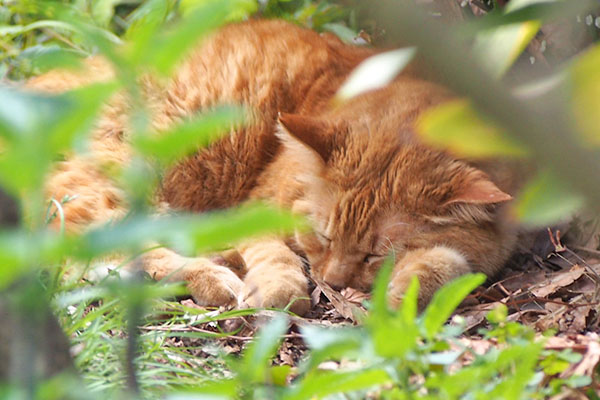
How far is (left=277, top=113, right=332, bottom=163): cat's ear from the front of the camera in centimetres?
276

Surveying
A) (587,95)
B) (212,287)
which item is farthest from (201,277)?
(587,95)

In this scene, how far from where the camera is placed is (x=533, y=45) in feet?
10.3

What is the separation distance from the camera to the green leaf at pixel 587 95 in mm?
651

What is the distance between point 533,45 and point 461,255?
1.07 meters

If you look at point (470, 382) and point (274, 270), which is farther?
point (274, 270)

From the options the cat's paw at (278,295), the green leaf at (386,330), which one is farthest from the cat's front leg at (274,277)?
the green leaf at (386,330)

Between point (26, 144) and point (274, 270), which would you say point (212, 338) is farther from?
point (26, 144)

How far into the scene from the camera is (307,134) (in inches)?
110

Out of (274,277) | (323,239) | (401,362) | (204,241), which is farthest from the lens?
(323,239)

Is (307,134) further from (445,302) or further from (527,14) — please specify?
(527,14)

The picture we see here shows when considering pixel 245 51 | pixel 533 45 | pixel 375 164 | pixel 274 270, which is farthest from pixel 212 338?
pixel 533 45

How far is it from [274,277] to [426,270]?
0.57 metres

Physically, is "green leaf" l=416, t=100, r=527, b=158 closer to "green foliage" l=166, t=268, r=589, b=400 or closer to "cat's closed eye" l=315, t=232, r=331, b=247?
"green foliage" l=166, t=268, r=589, b=400

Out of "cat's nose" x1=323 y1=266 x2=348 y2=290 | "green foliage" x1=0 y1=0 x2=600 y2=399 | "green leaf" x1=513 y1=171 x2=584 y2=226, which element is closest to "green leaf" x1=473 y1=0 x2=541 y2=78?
"green foliage" x1=0 y1=0 x2=600 y2=399
